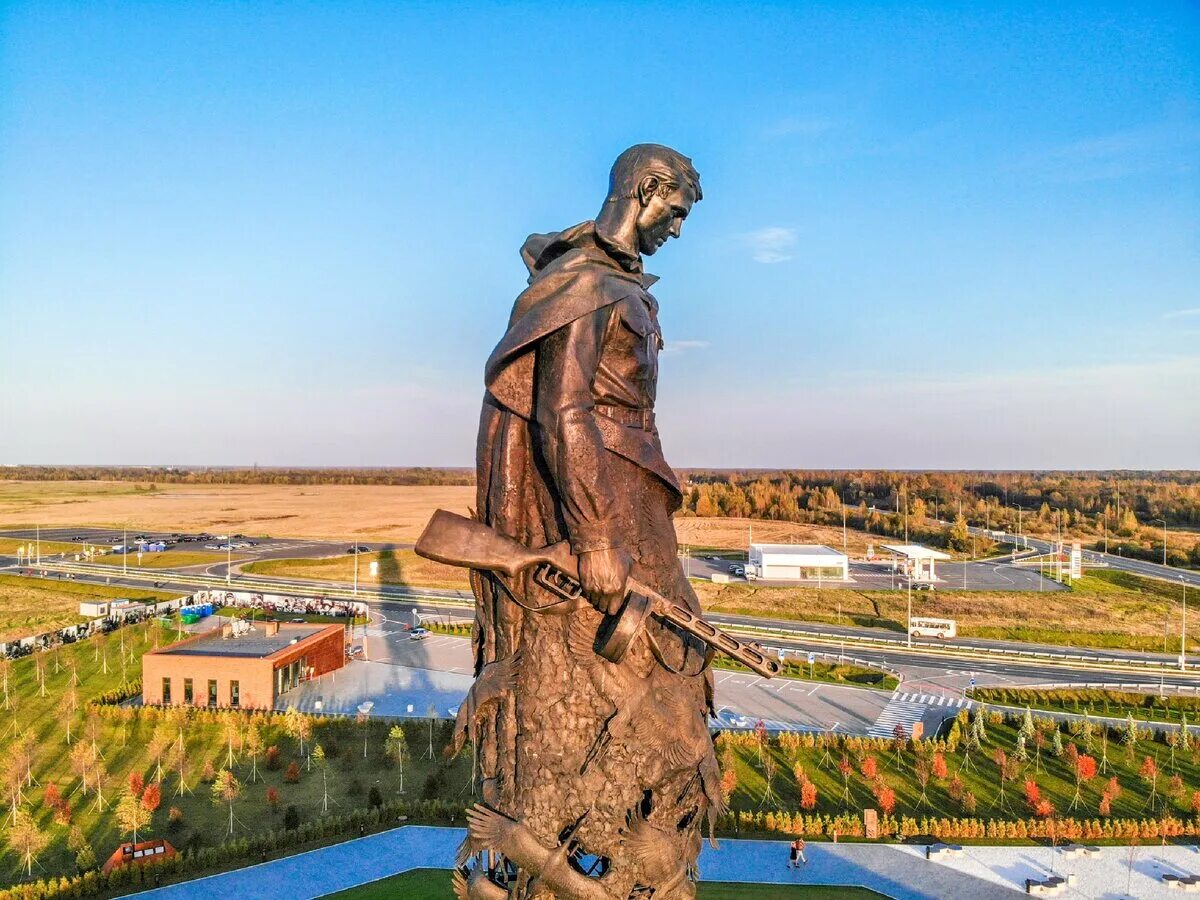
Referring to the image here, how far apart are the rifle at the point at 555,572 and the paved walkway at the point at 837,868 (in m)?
14.0

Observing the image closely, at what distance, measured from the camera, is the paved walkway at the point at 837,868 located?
1652cm

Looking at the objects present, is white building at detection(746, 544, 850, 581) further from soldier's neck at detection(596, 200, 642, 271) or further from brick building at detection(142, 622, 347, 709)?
soldier's neck at detection(596, 200, 642, 271)

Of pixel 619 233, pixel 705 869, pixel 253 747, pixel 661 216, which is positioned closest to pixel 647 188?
pixel 661 216

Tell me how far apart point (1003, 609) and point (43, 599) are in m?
53.9

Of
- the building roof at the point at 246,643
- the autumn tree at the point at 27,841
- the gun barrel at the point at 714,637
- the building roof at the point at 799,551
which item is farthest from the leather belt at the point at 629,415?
the building roof at the point at 799,551

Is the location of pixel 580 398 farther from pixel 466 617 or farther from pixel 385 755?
pixel 466 617

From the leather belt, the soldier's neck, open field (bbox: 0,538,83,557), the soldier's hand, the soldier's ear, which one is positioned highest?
the soldier's ear

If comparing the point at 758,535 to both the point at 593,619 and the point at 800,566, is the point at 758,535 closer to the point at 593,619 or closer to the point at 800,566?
the point at 800,566

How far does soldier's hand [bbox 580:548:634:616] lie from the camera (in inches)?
Result: 193

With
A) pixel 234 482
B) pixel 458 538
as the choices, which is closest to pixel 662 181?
pixel 458 538

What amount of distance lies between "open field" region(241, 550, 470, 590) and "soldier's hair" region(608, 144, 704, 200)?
53.0m

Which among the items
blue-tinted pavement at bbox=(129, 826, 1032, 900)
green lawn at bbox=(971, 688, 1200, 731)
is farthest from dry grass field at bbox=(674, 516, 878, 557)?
blue-tinted pavement at bbox=(129, 826, 1032, 900)

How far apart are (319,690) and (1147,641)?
3952 centimetres

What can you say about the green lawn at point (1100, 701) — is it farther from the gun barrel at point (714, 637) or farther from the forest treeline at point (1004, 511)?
the forest treeline at point (1004, 511)
